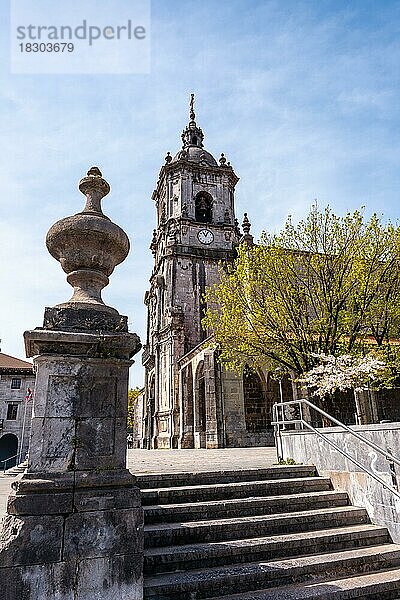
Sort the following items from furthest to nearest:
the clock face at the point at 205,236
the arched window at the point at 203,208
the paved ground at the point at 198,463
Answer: the arched window at the point at 203,208 → the clock face at the point at 205,236 → the paved ground at the point at 198,463

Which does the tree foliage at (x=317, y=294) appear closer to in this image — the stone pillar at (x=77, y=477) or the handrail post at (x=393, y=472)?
the handrail post at (x=393, y=472)

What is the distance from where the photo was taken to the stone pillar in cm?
311

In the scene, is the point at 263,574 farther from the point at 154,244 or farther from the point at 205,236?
the point at 154,244

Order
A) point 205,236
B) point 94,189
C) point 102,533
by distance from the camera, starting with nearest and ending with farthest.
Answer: point 102,533
point 94,189
point 205,236

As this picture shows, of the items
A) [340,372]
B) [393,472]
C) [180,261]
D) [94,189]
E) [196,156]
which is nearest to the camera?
[94,189]

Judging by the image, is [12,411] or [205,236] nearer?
[205,236]

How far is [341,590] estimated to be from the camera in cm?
412

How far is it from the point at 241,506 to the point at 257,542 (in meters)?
0.78

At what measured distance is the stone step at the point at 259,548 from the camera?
169 inches

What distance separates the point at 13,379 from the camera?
40.9m

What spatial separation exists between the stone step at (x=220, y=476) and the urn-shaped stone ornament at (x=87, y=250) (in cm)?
320

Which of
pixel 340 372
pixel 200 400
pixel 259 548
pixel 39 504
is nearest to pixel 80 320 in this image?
pixel 39 504

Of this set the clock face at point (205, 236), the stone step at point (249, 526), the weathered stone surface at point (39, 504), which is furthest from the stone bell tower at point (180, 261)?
the weathered stone surface at point (39, 504)

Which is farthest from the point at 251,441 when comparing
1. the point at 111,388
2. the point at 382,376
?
the point at 111,388
